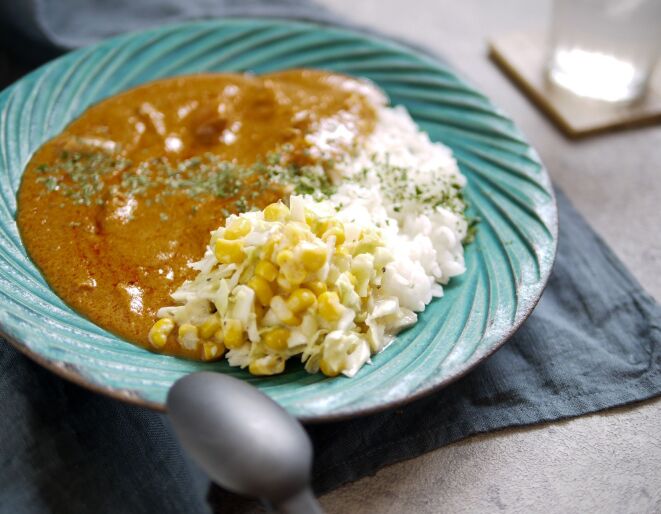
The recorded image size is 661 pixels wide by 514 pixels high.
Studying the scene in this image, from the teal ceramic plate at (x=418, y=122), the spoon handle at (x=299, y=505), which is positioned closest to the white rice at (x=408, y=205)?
the teal ceramic plate at (x=418, y=122)

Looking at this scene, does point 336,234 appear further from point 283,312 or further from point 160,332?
point 160,332

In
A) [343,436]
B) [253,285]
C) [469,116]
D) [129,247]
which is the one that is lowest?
[343,436]

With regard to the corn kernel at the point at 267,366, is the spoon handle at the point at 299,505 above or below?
above

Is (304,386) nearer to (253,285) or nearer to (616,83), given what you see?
(253,285)

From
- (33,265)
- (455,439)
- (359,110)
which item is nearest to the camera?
(455,439)

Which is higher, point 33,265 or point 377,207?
point 377,207

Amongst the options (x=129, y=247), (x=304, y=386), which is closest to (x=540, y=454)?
(x=304, y=386)

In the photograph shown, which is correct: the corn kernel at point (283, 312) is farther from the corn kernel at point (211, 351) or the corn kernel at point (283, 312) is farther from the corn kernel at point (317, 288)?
the corn kernel at point (211, 351)
